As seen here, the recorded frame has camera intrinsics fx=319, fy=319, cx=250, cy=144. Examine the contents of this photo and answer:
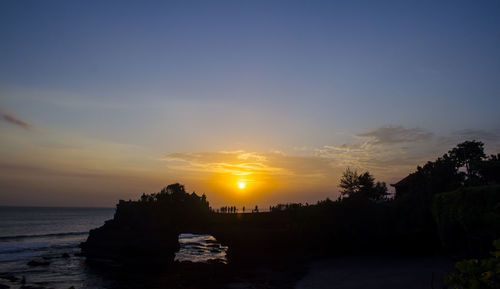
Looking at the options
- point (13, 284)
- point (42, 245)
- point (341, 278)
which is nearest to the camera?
point (341, 278)

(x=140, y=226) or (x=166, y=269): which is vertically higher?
(x=140, y=226)

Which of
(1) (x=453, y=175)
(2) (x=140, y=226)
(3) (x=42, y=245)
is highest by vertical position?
→ (1) (x=453, y=175)

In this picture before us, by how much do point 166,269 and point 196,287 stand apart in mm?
11515

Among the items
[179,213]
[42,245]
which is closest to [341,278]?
[179,213]

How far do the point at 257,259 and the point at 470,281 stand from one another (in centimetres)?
3867

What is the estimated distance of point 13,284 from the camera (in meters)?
32.5

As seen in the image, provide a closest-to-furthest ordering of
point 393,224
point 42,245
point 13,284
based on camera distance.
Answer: point 13,284 < point 393,224 < point 42,245

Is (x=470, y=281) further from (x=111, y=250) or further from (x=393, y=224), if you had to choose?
(x=111, y=250)

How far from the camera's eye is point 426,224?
35812mm

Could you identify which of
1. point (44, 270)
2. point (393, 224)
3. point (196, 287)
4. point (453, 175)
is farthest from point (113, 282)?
point (453, 175)

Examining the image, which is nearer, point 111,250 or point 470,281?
point 470,281

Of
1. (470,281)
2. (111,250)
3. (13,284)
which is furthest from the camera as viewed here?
(111,250)

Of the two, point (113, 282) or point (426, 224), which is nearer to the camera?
point (113, 282)

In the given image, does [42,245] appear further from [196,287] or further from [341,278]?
[341,278]
